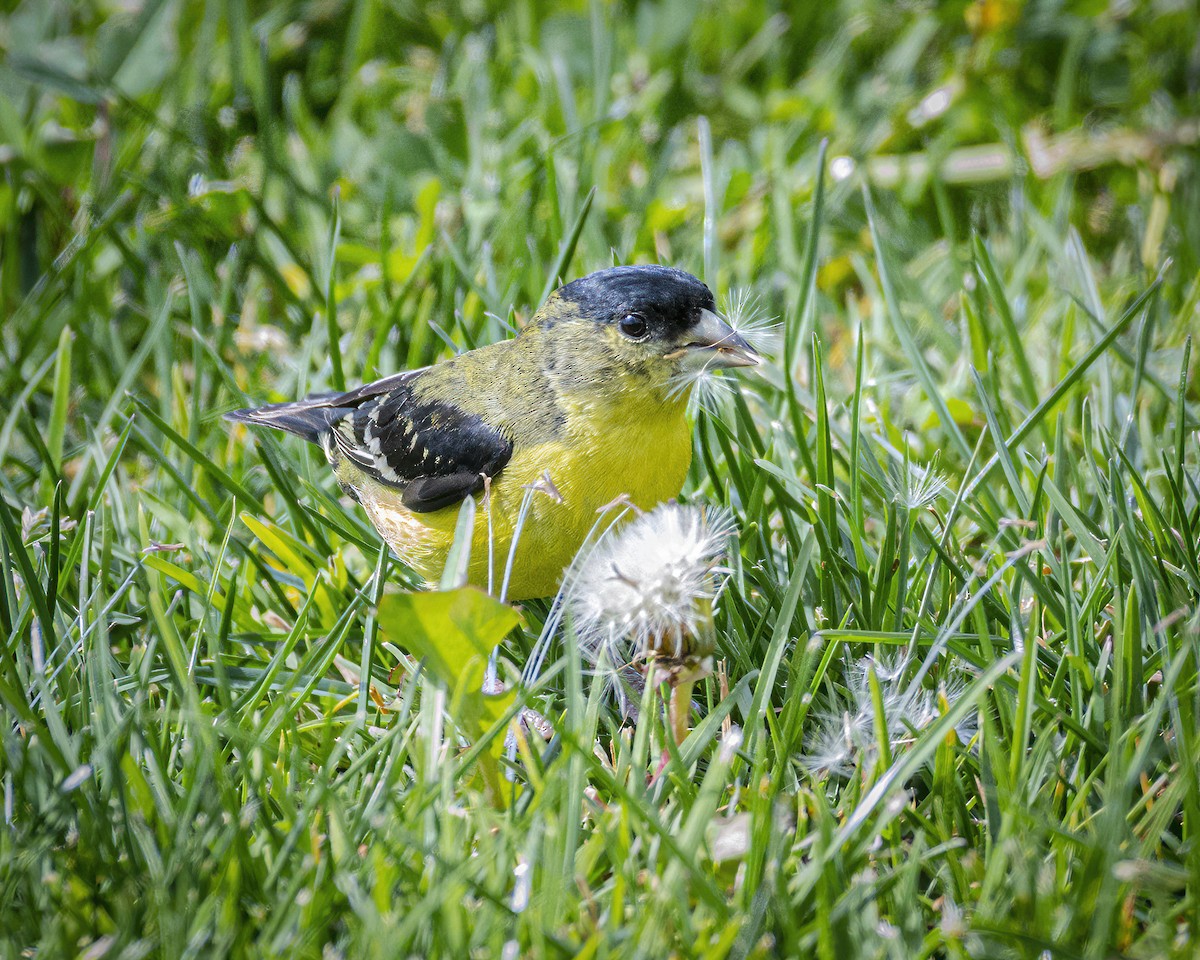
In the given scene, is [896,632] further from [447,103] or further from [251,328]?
[447,103]

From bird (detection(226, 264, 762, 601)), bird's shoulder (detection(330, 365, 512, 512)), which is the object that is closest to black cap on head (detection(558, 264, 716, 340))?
bird (detection(226, 264, 762, 601))

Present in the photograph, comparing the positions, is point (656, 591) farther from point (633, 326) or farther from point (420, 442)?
point (420, 442)

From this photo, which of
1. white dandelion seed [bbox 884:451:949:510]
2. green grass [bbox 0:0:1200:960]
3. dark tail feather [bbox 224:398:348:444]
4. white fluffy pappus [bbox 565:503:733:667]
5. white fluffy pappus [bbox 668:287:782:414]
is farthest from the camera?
dark tail feather [bbox 224:398:348:444]

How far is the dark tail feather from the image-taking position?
221 cm

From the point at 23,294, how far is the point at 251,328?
0.69m

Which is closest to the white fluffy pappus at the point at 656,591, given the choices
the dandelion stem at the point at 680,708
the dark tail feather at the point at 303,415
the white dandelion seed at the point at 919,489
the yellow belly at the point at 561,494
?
the dandelion stem at the point at 680,708

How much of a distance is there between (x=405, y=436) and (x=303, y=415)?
31cm

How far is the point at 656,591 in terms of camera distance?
1.36 m

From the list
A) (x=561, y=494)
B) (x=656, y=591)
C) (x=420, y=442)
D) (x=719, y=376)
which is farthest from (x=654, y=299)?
(x=656, y=591)

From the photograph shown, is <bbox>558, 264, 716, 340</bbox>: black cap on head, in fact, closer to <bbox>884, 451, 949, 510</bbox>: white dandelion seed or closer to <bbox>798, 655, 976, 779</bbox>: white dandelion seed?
<bbox>884, 451, 949, 510</bbox>: white dandelion seed

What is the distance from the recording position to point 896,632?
159 cm

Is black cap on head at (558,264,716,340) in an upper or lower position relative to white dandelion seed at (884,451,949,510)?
upper

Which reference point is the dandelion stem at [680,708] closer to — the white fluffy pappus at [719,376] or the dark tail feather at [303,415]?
the white fluffy pappus at [719,376]

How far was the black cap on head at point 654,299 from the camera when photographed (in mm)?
1828
